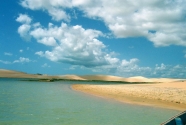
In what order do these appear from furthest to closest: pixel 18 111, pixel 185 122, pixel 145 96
→ 1. pixel 145 96
2. pixel 18 111
3. pixel 185 122

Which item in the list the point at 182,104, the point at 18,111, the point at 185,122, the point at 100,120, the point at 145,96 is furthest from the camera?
the point at 145,96

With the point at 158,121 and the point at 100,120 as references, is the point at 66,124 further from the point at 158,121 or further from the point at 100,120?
the point at 158,121

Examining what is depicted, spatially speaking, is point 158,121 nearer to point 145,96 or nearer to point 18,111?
point 18,111

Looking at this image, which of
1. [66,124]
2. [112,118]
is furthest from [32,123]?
[112,118]

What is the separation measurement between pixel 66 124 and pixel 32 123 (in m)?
1.82

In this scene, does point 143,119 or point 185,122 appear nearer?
point 185,122

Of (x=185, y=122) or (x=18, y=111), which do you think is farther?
(x=18, y=111)

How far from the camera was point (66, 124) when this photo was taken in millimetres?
12188

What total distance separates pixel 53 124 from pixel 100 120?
2954 mm

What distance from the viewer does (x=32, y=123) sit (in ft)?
39.6

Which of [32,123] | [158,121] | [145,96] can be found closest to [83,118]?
[32,123]

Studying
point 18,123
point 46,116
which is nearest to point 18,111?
point 46,116

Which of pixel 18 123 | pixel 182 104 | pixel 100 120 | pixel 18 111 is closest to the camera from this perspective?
pixel 18 123

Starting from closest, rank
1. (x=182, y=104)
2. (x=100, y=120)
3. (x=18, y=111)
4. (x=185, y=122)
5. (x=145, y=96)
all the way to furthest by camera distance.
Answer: (x=185, y=122) → (x=100, y=120) → (x=18, y=111) → (x=182, y=104) → (x=145, y=96)
